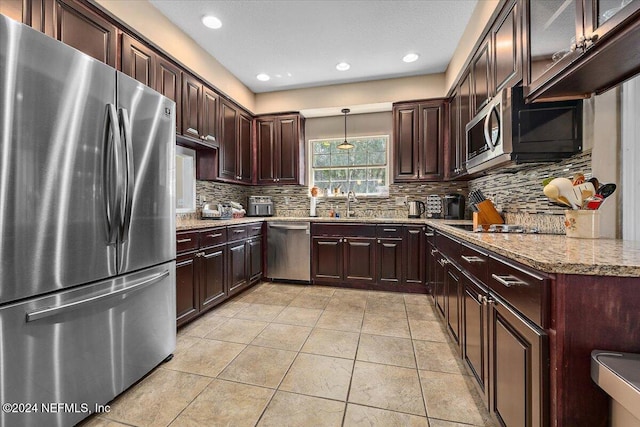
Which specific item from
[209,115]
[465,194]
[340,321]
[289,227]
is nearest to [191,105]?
A: [209,115]

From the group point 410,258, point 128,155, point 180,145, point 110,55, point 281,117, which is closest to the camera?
point 128,155

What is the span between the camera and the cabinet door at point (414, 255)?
11.3 feet

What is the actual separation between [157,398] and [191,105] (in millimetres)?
2663

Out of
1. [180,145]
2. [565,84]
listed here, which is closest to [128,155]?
[180,145]

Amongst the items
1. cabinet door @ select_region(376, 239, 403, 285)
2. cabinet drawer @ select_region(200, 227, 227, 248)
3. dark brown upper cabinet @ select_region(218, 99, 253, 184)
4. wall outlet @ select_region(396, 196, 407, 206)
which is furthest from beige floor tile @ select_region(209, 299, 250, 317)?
wall outlet @ select_region(396, 196, 407, 206)

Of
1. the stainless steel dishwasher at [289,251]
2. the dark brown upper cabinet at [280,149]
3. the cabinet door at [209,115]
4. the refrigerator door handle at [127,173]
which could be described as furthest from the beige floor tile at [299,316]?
the cabinet door at [209,115]

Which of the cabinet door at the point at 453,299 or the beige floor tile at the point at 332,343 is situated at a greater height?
the cabinet door at the point at 453,299

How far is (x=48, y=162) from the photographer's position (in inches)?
48.5

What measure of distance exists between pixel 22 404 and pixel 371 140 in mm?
4331

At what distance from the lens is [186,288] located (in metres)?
2.48

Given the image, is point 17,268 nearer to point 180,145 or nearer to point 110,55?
point 110,55

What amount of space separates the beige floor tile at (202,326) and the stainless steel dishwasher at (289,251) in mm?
1260

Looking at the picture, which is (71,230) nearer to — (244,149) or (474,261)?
(474,261)

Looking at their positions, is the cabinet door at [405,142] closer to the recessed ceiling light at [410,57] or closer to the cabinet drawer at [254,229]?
the recessed ceiling light at [410,57]
